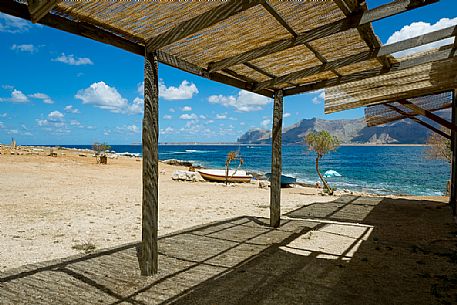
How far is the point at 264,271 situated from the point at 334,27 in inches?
124

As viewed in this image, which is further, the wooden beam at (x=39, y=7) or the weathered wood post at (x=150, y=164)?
the weathered wood post at (x=150, y=164)

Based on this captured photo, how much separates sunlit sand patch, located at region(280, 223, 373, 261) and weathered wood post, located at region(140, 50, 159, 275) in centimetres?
227

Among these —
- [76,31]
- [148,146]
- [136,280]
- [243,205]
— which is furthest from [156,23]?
[243,205]

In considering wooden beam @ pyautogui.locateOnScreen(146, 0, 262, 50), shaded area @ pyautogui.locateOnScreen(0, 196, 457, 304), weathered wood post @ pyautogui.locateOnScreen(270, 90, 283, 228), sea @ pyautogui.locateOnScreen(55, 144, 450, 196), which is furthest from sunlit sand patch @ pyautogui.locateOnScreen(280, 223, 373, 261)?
sea @ pyautogui.locateOnScreen(55, 144, 450, 196)

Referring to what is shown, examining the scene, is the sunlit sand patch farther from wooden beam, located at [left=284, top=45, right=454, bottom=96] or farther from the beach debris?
the beach debris

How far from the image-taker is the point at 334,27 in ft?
11.0

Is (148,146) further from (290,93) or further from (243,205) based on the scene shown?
(243,205)

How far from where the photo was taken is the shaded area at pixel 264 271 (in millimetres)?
3135

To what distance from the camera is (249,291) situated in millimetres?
3295

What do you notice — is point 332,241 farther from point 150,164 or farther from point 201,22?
point 201,22

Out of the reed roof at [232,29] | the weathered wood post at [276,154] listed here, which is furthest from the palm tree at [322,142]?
the reed roof at [232,29]

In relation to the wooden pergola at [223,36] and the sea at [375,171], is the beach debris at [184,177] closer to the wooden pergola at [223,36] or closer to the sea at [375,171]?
the sea at [375,171]

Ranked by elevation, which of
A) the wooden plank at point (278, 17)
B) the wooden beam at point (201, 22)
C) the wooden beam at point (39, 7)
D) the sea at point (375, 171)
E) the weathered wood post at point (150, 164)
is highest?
the wooden plank at point (278, 17)

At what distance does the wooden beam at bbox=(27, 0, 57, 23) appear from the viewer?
2270mm
